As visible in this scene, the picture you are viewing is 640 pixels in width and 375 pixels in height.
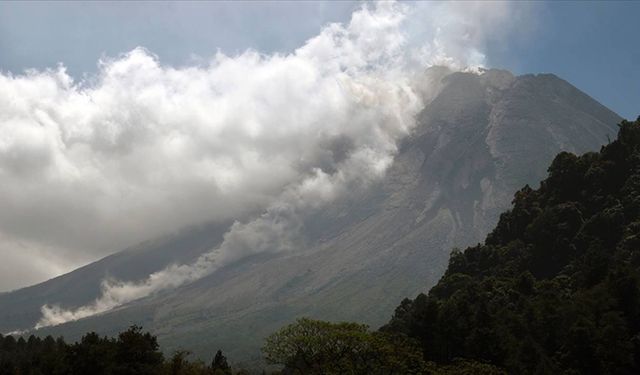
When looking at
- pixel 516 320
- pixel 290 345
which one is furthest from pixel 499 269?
pixel 290 345

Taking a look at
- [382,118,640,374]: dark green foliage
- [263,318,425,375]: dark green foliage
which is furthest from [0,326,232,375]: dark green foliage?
[382,118,640,374]: dark green foliage

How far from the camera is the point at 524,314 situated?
6075 cm

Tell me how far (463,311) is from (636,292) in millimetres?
15087

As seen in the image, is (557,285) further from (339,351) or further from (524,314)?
(339,351)

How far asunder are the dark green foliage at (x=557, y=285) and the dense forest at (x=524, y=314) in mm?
115

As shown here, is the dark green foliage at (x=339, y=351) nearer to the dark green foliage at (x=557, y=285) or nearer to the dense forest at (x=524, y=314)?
the dense forest at (x=524, y=314)

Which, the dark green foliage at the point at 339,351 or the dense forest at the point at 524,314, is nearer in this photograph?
the dark green foliage at the point at 339,351

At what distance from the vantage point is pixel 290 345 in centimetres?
4903

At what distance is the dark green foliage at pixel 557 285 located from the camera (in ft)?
173

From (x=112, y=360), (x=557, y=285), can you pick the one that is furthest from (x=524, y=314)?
(x=112, y=360)

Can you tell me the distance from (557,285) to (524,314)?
7561 millimetres

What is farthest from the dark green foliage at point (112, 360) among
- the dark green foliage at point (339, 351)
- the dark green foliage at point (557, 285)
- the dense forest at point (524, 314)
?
the dark green foliage at point (557, 285)

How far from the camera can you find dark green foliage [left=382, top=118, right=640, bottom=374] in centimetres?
5259

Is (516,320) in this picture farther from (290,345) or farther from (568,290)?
(290,345)
